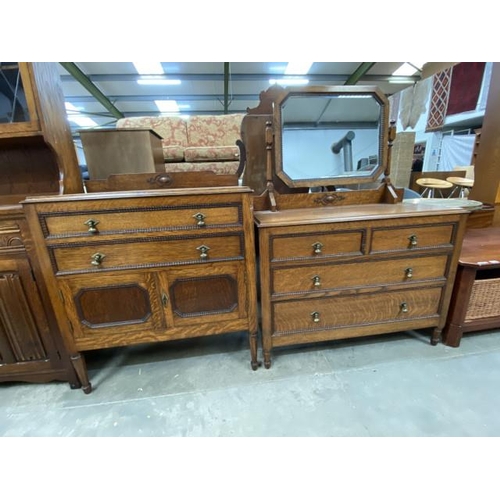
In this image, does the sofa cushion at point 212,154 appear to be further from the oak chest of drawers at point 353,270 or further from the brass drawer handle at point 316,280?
the brass drawer handle at point 316,280

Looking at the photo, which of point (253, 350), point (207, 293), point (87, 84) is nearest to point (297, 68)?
point (87, 84)

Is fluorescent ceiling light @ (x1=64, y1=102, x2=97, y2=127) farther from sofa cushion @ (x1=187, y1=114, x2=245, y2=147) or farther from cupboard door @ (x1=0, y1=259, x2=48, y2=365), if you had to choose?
cupboard door @ (x1=0, y1=259, x2=48, y2=365)

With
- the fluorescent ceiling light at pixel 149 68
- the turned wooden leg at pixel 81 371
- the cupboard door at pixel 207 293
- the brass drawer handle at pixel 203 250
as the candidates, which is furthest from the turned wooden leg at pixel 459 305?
the fluorescent ceiling light at pixel 149 68

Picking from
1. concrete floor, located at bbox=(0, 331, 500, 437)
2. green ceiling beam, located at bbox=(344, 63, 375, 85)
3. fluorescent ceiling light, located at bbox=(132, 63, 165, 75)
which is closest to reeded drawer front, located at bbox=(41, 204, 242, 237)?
concrete floor, located at bbox=(0, 331, 500, 437)

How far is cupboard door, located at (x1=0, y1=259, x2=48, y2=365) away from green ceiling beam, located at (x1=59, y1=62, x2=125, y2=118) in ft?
16.0

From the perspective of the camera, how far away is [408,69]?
5.84 metres

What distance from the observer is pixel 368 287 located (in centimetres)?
135

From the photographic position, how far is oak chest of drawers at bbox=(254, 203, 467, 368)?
→ 4.02 feet

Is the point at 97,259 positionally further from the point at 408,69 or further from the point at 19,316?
the point at 408,69

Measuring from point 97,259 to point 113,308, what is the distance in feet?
0.85

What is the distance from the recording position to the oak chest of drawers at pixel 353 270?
123 centimetres

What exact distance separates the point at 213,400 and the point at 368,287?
1.00m
